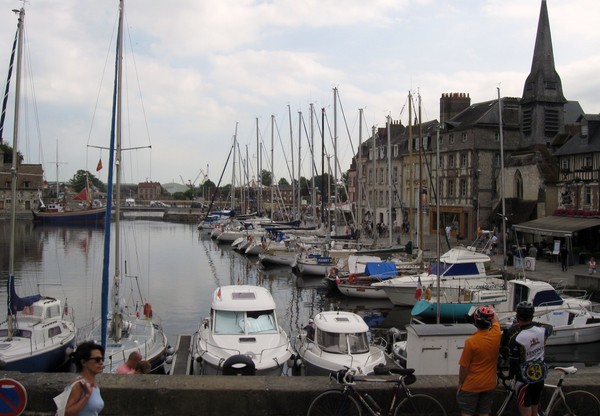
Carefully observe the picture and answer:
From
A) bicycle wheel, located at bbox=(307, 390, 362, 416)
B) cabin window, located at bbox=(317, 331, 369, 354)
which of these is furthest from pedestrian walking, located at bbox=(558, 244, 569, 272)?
bicycle wheel, located at bbox=(307, 390, 362, 416)

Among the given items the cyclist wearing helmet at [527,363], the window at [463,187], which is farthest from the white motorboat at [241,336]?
the window at [463,187]

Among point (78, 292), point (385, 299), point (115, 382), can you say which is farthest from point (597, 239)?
point (115, 382)

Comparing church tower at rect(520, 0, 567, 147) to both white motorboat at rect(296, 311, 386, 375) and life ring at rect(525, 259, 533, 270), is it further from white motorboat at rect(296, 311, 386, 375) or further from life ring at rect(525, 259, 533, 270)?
white motorboat at rect(296, 311, 386, 375)

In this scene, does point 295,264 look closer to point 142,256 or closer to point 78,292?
point 78,292

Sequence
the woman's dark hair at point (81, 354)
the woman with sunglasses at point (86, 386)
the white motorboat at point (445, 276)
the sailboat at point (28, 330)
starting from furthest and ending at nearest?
1. the white motorboat at point (445, 276)
2. the sailboat at point (28, 330)
3. the woman's dark hair at point (81, 354)
4. the woman with sunglasses at point (86, 386)

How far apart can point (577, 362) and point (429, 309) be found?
22.9 feet

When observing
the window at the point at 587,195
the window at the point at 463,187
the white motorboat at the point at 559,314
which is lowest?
the white motorboat at the point at 559,314

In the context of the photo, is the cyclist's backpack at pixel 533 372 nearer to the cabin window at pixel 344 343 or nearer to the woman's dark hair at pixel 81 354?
the woman's dark hair at pixel 81 354

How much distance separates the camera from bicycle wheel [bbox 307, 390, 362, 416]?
734 centimetres

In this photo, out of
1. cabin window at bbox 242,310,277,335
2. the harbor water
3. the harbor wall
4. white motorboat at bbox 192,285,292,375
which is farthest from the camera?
the harbor water

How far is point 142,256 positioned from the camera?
62562mm

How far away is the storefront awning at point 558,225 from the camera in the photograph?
39.5 metres

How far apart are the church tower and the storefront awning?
11564mm

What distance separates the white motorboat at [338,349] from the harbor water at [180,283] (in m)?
7.91
